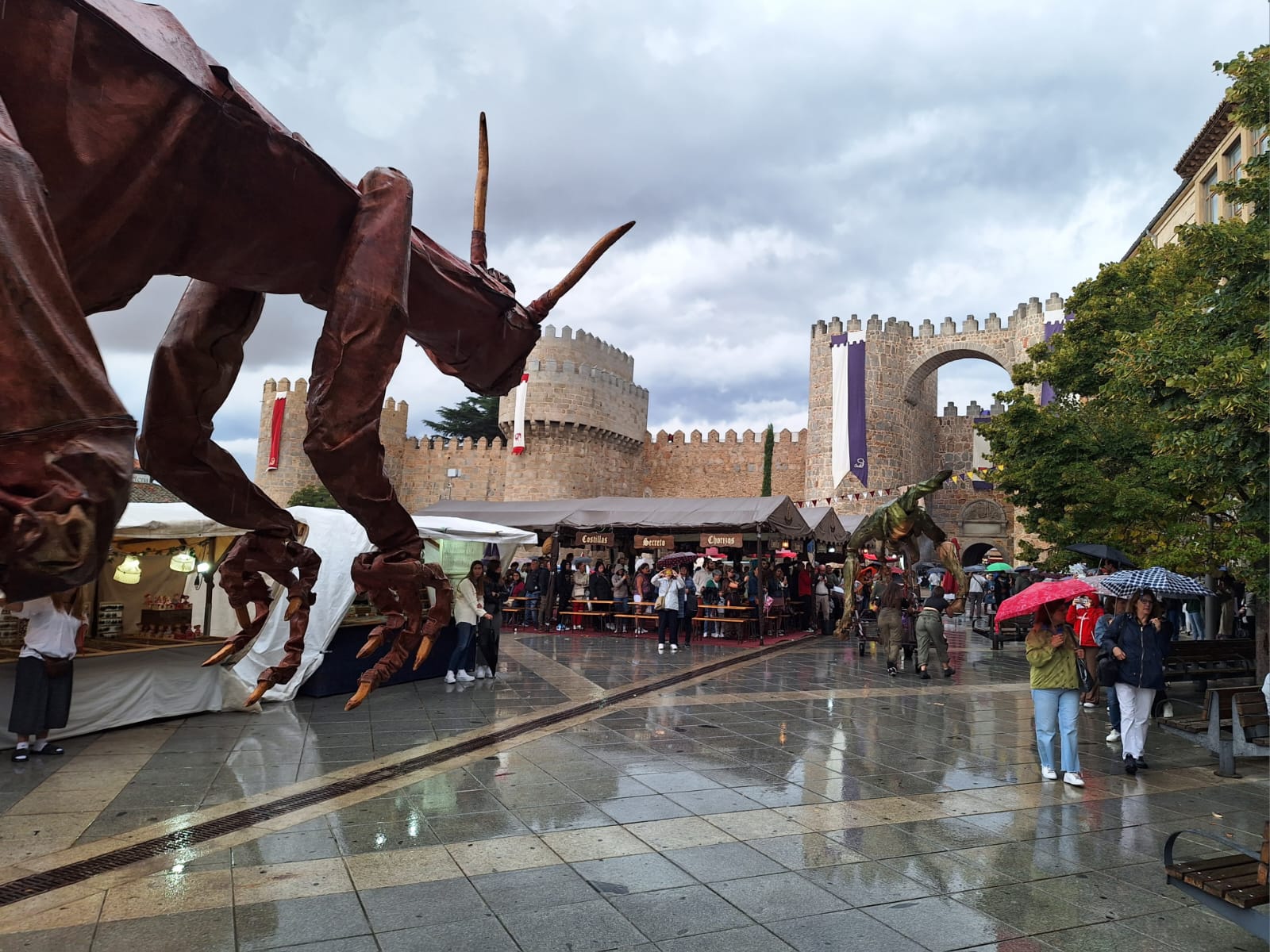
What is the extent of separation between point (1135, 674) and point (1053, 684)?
932 millimetres

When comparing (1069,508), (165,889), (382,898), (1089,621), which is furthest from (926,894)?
(1069,508)

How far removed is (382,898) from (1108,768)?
248 inches

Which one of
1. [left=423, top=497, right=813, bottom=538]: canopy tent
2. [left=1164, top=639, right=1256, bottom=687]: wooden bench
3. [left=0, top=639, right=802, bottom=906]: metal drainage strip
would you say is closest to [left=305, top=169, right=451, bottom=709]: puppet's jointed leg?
[left=0, top=639, right=802, bottom=906]: metal drainage strip

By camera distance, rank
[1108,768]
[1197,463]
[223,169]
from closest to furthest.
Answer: [223,169] → [1108,768] → [1197,463]

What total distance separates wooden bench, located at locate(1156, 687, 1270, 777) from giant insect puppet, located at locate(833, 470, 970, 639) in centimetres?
491

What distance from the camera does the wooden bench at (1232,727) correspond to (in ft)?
22.9

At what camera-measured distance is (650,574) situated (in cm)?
2012

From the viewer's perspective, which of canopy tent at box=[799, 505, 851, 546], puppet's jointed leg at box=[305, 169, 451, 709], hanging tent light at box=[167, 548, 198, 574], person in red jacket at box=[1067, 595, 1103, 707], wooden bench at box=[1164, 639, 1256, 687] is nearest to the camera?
puppet's jointed leg at box=[305, 169, 451, 709]

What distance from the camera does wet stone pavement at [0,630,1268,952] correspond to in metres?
3.82

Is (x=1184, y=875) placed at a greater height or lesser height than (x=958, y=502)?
lesser

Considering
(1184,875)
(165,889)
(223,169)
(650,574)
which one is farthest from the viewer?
(650,574)

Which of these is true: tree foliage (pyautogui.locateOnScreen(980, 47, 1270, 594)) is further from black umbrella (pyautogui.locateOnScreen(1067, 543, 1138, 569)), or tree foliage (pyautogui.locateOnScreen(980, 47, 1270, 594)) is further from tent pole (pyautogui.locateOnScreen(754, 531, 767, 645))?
tent pole (pyautogui.locateOnScreen(754, 531, 767, 645))

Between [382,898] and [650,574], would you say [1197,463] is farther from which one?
[650,574]

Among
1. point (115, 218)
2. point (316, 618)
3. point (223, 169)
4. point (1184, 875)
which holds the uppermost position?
point (223, 169)
